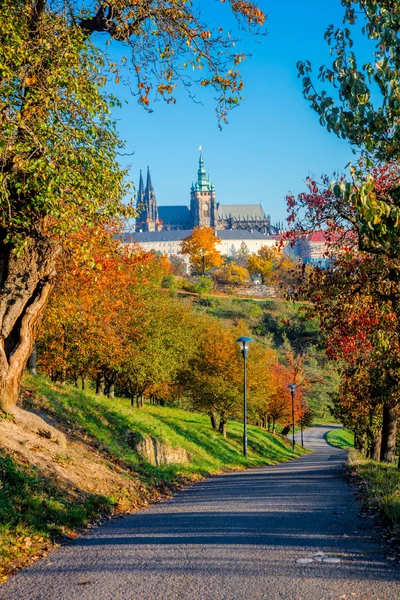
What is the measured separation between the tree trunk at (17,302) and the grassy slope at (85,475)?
3.89 ft

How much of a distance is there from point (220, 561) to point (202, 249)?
119m

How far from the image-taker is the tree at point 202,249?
4852 inches

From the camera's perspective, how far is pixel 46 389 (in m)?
15.7

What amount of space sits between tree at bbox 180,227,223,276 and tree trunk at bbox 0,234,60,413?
11268cm

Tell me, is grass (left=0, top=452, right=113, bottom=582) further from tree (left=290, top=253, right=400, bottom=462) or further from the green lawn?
tree (left=290, top=253, right=400, bottom=462)

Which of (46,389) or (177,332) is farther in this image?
(177,332)

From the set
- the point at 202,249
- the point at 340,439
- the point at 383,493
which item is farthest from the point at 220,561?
the point at 202,249

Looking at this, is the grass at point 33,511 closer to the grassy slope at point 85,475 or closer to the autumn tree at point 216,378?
the grassy slope at point 85,475

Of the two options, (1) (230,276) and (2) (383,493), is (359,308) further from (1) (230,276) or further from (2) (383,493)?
(1) (230,276)

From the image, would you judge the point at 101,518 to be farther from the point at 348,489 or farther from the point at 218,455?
the point at 218,455

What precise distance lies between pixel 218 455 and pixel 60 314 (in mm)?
8295

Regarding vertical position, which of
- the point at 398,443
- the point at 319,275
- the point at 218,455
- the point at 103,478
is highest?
the point at 319,275

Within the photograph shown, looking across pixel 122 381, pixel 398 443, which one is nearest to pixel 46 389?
pixel 122 381

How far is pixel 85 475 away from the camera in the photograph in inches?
406
